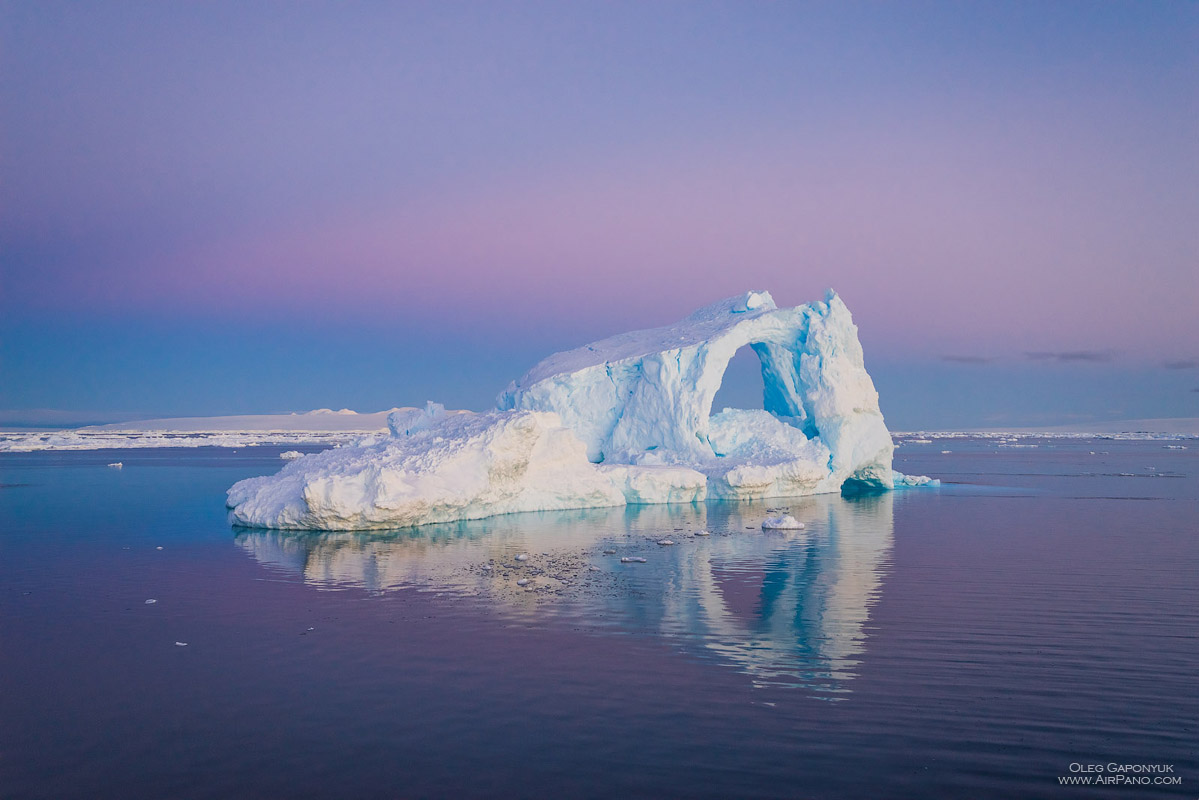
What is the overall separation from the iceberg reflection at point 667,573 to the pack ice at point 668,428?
1263 millimetres

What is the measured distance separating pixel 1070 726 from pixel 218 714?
7.15 meters

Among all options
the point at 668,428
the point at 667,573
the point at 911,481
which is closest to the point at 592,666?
the point at 667,573

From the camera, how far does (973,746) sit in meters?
6.65

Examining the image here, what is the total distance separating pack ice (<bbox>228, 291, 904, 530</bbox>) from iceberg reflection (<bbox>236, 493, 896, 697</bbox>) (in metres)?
1.26

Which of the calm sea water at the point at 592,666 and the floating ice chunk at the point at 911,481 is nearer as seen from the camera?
the calm sea water at the point at 592,666

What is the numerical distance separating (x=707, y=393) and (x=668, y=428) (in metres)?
1.73

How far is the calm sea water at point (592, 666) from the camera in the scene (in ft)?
20.7

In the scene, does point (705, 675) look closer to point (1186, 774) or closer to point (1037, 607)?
point (1186, 774)

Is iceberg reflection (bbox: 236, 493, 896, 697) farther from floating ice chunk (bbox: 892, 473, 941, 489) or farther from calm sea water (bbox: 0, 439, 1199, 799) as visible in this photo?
floating ice chunk (bbox: 892, 473, 941, 489)

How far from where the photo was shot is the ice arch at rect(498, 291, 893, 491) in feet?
92.6

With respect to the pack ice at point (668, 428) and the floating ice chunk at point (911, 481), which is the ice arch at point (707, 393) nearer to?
the pack ice at point (668, 428)

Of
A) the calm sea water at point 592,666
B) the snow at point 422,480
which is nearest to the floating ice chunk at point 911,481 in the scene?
the calm sea water at point 592,666

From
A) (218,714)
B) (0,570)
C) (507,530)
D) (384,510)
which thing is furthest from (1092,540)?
(0,570)

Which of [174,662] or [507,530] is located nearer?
[174,662]
